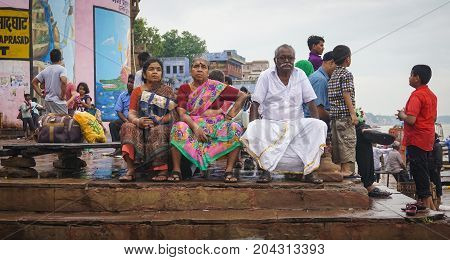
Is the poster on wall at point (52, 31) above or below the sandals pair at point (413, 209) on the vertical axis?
above

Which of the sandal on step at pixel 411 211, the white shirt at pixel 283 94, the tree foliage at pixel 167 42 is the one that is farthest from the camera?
the tree foliage at pixel 167 42

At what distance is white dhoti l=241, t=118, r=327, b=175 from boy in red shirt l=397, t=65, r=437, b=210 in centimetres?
159

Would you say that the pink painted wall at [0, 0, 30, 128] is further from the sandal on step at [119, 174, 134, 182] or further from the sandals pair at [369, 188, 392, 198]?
the sandals pair at [369, 188, 392, 198]

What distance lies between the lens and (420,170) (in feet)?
18.6

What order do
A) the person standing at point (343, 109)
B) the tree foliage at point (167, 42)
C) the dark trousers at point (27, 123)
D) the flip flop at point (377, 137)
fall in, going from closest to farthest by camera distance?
the flip flop at point (377, 137)
the person standing at point (343, 109)
the dark trousers at point (27, 123)
the tree foliage at point (167, 42)

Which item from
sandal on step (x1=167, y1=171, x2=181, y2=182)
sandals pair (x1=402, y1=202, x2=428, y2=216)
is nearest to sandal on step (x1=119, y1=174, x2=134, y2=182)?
sandal on step (x1=167, y1=171, x2=181, y2=182)

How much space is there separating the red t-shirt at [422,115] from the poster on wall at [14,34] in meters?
13.9

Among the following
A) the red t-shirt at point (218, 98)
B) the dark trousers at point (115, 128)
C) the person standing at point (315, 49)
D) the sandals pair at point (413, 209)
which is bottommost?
the sandals pair at point (413, 209)

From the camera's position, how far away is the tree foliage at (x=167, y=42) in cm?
4241

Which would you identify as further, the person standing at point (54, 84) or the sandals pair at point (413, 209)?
the person standing at point (54, 84)

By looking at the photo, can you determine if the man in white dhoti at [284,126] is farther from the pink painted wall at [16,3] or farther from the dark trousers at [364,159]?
the pink painted wall at [16,3]

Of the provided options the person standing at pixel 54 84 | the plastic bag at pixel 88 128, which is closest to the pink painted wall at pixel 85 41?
the person standing at pixel 54 84
